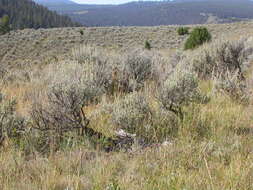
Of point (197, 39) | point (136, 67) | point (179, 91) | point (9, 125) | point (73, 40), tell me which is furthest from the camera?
point (73, 40)

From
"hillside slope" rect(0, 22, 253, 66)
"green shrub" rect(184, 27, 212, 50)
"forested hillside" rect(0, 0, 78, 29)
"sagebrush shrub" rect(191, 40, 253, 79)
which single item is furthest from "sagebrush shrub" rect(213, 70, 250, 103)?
"forested hillside" rect(0, 0, 78, 29)

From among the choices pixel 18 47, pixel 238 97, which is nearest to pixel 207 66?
pixel 238 97

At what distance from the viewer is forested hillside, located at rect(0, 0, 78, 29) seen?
8862 cm

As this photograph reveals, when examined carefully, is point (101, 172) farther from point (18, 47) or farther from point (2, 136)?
point (18, 47)

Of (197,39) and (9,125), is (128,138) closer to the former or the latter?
(9,125)

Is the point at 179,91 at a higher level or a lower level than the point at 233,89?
higher

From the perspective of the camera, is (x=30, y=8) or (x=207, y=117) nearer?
(x=207, y=117)

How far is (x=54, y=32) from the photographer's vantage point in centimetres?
3728

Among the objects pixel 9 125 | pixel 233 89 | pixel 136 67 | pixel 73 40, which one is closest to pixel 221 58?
pixel 136 67

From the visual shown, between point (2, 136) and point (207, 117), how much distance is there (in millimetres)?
2214

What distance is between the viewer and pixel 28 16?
92.2 meters

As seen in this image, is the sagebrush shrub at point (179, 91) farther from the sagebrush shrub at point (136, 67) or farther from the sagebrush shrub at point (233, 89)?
the sagebrush shrub at point (136, 67)

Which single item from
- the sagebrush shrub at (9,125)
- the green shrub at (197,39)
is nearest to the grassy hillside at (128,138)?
the sagebrush shrub at (9,125)

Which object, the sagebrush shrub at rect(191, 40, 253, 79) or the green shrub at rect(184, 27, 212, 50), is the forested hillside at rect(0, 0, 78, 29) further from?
the sagebrush shrub at rect(191, 40, 253, 79)
